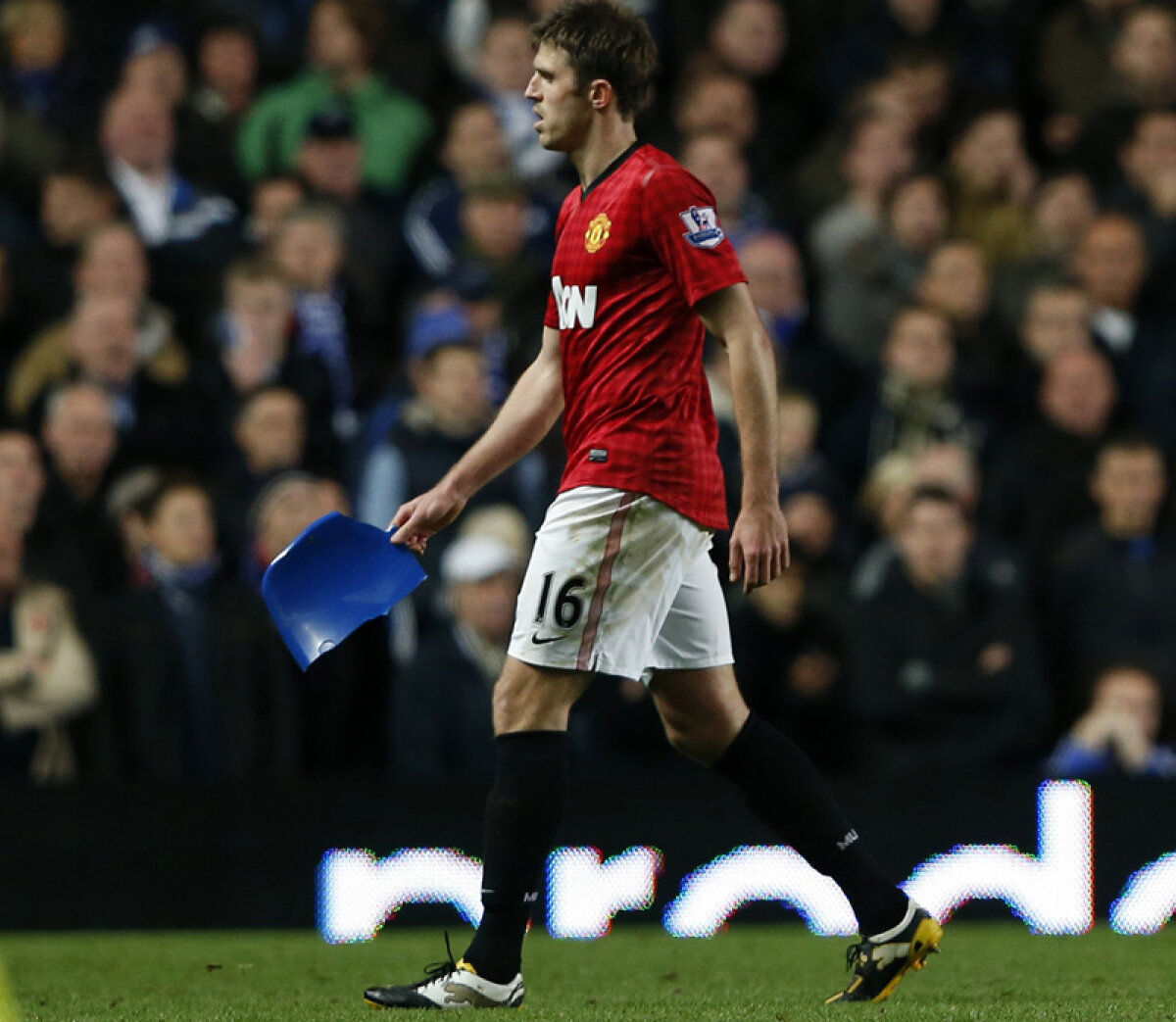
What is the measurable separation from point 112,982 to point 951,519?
3.67 metres

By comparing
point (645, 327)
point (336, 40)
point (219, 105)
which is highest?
point (336, 40)

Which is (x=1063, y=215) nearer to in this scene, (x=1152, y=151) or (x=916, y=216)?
(x=1152, y=151)

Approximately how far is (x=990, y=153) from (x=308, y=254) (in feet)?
11.4

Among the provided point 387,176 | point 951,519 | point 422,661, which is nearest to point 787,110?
point 387,176

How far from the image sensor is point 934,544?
7793 mm

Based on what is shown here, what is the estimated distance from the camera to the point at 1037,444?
8836mm

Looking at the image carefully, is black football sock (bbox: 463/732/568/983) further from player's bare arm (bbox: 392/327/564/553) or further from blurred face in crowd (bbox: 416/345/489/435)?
blurred face in crowd (bbox: 416/345/489/435)

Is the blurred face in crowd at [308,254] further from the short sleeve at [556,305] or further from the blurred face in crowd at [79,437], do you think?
the short sleeve at [556,305]

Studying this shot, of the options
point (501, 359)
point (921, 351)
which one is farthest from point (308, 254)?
point (921, 351)

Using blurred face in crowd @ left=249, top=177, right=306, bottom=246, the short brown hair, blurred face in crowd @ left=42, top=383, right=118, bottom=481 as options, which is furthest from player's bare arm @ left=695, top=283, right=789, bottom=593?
blurred face in crowd @ left=249, top=177, right=306, bottom=246

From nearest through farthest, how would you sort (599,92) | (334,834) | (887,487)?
(599,92)
(334,834)
(887,487)

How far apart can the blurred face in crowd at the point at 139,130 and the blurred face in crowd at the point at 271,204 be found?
0.50 metres

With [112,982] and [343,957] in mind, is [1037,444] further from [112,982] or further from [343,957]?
[112,982]

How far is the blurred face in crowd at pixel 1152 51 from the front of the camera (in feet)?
34.9
